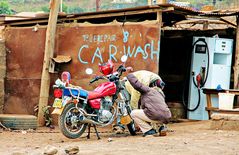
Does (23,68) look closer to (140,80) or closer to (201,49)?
(140,80)

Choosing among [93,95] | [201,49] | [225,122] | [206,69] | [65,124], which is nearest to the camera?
[65,124]

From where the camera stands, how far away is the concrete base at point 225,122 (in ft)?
36.3

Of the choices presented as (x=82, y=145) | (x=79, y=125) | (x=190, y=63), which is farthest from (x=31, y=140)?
(x=190, y=63)

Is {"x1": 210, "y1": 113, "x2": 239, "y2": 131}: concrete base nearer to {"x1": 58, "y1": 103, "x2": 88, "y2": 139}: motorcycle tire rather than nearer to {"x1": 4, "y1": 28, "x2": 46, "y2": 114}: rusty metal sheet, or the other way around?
{"x1": 58, "y1": 103, "x2": 88, "y2": 139}: motorcycle tire

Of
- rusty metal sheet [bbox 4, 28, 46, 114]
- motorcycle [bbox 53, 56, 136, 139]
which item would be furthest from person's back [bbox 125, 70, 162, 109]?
rusty metal sheet [bbox 4, 28, 46, 114]

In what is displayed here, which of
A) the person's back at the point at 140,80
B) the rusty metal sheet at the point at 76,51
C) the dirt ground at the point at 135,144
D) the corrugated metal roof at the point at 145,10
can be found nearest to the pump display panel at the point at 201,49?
the corrugated metal roof at the point at 145,10

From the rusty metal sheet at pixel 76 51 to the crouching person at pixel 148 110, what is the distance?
84.2 inches

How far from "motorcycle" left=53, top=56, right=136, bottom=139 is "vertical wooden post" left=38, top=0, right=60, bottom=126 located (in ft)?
10.2

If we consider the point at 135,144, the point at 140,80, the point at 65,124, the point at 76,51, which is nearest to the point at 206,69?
the point at 76,51

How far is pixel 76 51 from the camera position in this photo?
44.6ft

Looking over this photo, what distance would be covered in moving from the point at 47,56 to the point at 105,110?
365 centimetres

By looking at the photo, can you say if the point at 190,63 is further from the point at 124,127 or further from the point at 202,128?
the point at 124,127

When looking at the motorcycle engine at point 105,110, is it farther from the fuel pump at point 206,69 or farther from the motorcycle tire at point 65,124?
the fuel pump at point 206,69

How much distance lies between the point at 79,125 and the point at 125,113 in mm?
990
